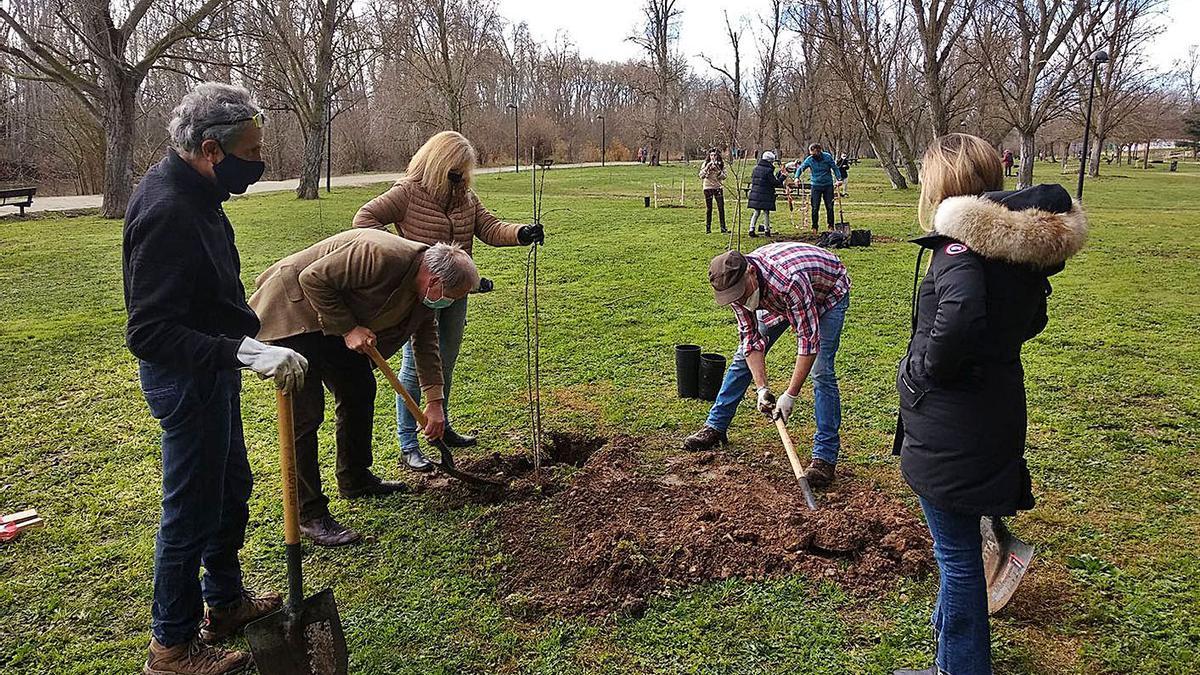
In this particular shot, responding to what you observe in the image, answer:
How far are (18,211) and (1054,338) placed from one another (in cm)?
2148

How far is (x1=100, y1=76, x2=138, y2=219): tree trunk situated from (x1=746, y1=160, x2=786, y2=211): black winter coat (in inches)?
510

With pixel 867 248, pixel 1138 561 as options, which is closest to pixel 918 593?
pixel 1138 561

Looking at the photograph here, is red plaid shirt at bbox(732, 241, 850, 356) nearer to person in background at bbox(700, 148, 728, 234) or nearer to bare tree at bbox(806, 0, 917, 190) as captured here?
person in background at bbox(700, 148, 728, 234)

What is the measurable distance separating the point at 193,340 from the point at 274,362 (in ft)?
0.77

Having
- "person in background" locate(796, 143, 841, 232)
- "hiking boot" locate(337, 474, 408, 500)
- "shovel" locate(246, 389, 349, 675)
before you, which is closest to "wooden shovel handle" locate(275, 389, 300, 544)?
"shovel" locate(246, 389, 349, 675)

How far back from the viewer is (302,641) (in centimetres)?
258

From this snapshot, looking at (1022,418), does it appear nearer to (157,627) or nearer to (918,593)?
(918,593)

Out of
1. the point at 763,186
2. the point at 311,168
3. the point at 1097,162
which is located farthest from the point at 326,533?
the point at 1097,162

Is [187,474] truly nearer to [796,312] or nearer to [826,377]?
[796,312]

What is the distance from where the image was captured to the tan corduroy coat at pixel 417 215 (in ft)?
12.8

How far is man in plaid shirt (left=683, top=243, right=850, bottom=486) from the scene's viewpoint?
3.58 meters

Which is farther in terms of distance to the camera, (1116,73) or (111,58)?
(1116,73)

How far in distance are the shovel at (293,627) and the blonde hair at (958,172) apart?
215cm

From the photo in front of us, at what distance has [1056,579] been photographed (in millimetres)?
3156
